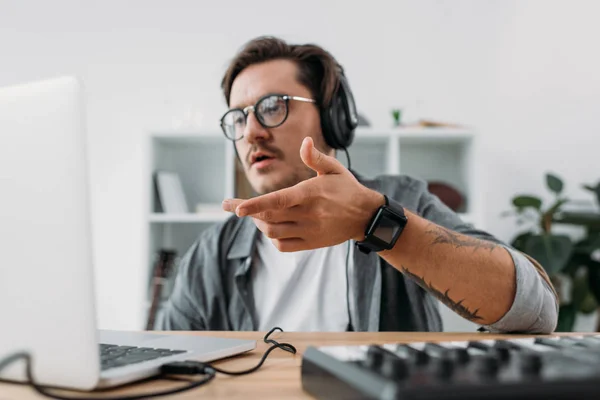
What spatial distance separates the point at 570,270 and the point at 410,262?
2.07 meters

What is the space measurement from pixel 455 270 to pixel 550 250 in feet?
6.00

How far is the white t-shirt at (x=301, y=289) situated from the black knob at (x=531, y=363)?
0.85 metres

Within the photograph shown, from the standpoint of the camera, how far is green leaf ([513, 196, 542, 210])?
8.38 feet

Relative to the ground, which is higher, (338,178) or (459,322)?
(338,178)

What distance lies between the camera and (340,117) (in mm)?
1387

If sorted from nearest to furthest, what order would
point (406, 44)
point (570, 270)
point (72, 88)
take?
point (72, 88), point (570, 270), point (406, 44)

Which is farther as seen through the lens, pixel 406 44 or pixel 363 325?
pixel 406 44

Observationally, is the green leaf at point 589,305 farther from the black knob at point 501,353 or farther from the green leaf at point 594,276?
the black knob at point 501,353

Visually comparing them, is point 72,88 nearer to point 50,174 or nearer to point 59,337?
point 50,174

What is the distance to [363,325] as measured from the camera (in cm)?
125

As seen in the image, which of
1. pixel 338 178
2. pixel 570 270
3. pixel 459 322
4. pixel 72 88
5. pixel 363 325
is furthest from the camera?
pixel 570 270

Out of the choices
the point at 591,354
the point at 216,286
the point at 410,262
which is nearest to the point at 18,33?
the point at 216,286

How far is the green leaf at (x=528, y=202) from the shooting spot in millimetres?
2555

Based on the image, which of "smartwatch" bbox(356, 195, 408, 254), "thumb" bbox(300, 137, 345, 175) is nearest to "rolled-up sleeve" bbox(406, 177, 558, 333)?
Result: "smartwatch" bbox(356, 195, 408, 254)
